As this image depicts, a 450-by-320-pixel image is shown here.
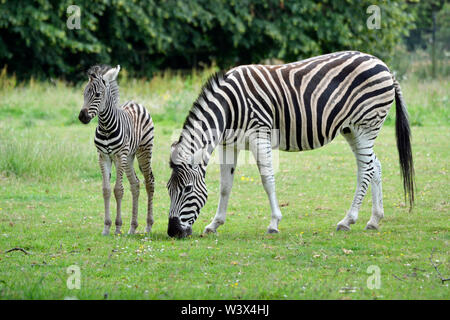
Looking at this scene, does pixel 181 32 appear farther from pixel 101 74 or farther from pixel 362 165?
pixel 101 74

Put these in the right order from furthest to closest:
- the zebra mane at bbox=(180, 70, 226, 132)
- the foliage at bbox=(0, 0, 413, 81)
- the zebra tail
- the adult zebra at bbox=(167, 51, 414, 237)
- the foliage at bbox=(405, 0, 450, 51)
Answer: the foliage at bbox=(405, 0, 450, 51), the foliage at bbox=(0, 0, 413, 81), the zebra tail, the adult zebra at bbox=(167, 51, 414, 237), the zebra mane at bbox=(180, 70, 226, 132)

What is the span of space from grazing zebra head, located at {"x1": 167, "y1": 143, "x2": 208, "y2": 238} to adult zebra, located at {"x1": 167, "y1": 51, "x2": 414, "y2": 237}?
0.07 metres

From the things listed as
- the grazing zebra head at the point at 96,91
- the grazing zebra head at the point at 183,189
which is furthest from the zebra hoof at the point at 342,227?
the grazing zebra head at the point at 96,91

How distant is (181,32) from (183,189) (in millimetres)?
20367

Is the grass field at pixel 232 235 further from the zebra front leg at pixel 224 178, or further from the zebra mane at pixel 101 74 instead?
the zebra mane at pixel 101 74

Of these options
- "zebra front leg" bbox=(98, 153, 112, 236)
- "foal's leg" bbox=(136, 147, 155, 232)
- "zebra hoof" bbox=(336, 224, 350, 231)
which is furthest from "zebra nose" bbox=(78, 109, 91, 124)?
"zebra hoof" bbox=(336, 224, 350, 231)

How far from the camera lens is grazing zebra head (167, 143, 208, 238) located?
8.16 m

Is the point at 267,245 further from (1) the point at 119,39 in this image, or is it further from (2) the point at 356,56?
(1) the point at 119,39

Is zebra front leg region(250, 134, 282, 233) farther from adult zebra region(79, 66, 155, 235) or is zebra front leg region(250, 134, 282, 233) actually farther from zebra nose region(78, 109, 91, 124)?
zebra nose region(78, 109, 91, 124)

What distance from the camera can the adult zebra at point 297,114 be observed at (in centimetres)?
855

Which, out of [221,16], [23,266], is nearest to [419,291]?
[23,266]

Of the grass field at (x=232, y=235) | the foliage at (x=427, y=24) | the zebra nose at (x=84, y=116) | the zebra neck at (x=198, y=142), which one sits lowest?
the grass field at (x=232, y=235)

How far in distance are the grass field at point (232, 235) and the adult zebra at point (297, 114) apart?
2.33ft

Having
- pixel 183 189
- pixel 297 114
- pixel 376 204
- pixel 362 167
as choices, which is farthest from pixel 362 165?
pixel 183 189
